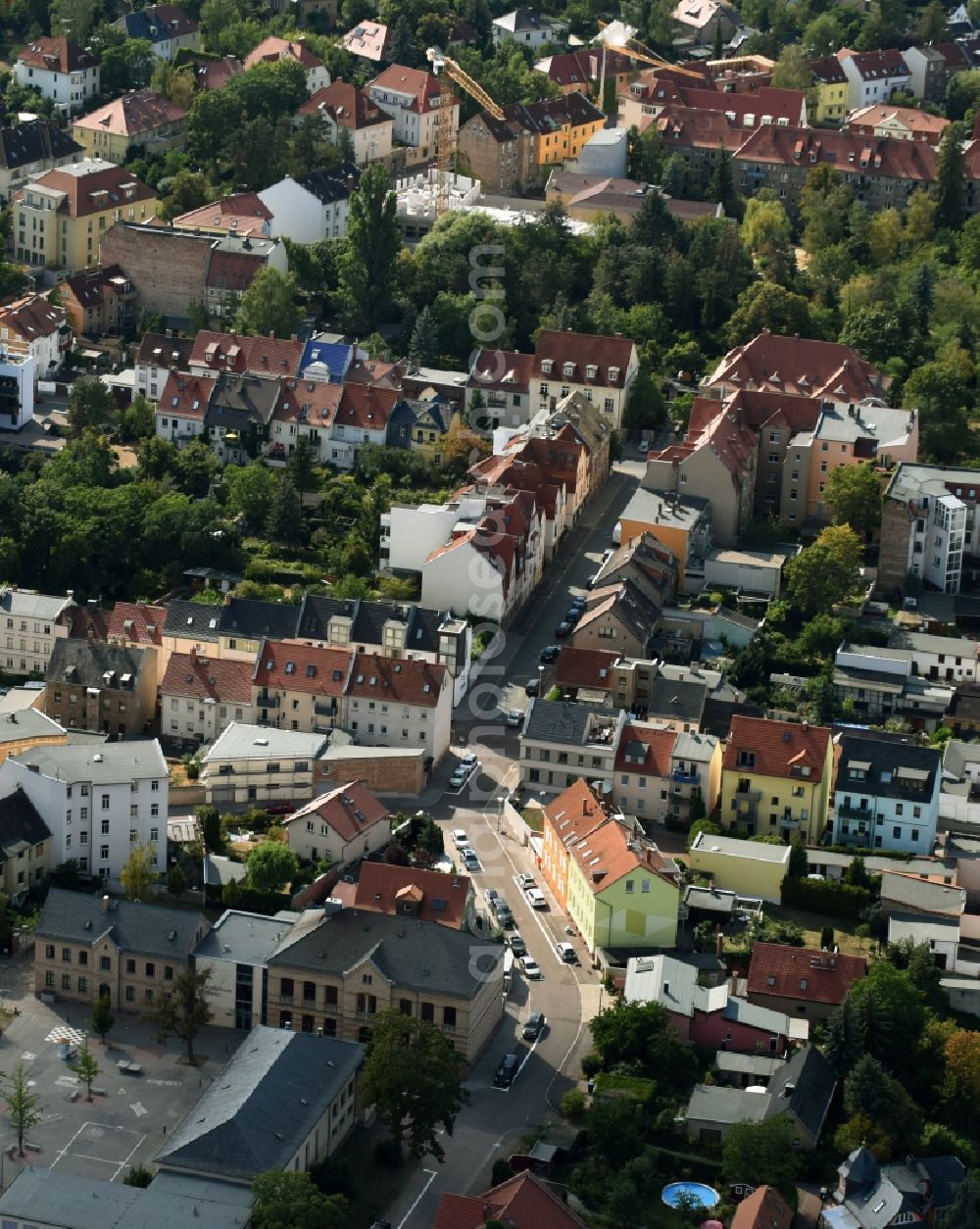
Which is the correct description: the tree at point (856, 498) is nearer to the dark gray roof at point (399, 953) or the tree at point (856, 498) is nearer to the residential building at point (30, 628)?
the residential building at point (30, 628)

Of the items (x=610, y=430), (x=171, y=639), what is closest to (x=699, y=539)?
(x=610, y=430)

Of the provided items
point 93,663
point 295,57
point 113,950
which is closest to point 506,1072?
point 113,950

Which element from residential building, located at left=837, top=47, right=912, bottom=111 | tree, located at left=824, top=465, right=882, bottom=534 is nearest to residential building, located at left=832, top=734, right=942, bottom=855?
tree, located at left=824, top=465, right=882, bottom=534

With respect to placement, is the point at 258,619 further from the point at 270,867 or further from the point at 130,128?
the point at 130,128

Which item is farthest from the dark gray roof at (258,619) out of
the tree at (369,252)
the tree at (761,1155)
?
the tree at (369,252)

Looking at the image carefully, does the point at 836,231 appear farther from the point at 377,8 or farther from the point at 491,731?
the point at 491,731

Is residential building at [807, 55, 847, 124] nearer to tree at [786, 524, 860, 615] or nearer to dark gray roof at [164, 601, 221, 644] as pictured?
tree at [786, 524, 860, 615]
